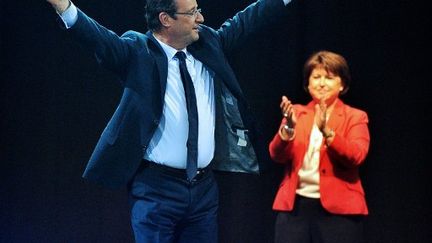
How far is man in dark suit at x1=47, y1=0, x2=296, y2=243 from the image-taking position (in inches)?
89.0

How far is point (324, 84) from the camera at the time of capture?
8.11ft

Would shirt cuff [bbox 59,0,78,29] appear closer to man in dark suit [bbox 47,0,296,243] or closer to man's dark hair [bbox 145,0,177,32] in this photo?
man in dark suit [bbox 47,0,296,243]

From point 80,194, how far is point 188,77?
122 centimetres

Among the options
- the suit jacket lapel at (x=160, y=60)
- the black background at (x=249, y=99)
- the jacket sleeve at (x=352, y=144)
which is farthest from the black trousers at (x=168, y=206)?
the black background at (x=249, y=99)

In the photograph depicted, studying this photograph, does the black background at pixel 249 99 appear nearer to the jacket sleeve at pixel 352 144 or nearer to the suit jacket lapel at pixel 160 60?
the jacket sleeve at pixel 352 144

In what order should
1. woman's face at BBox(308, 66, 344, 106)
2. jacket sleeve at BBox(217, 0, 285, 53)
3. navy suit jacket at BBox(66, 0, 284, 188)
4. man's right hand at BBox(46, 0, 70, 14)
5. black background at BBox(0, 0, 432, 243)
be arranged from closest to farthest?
man's right hand at BBox(46, 0, 70, 14), navy suit jacket at BBox(66, 0, 284, 188), woman's face at BBox(308, 66, 344, 106), jacket sleeve at BBox(217, 0, 285, 53), black background at BBox(0, 0, 432, 243)

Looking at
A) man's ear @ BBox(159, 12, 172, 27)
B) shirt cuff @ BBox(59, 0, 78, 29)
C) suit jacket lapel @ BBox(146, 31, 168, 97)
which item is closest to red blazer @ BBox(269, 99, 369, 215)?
suit jacket lapel @ BBox(146, 31, 168, 97)

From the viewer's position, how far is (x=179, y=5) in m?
2.44

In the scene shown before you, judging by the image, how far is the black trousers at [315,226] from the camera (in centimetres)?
237

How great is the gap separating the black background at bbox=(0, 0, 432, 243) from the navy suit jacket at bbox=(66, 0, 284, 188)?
2.44ft

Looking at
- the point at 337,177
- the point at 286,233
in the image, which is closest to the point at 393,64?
the point at 337,177

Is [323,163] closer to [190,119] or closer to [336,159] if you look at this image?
[336,159]

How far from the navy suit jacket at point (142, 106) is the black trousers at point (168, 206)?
0.07 meters

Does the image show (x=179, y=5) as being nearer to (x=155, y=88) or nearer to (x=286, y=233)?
(x=155, y=88)
